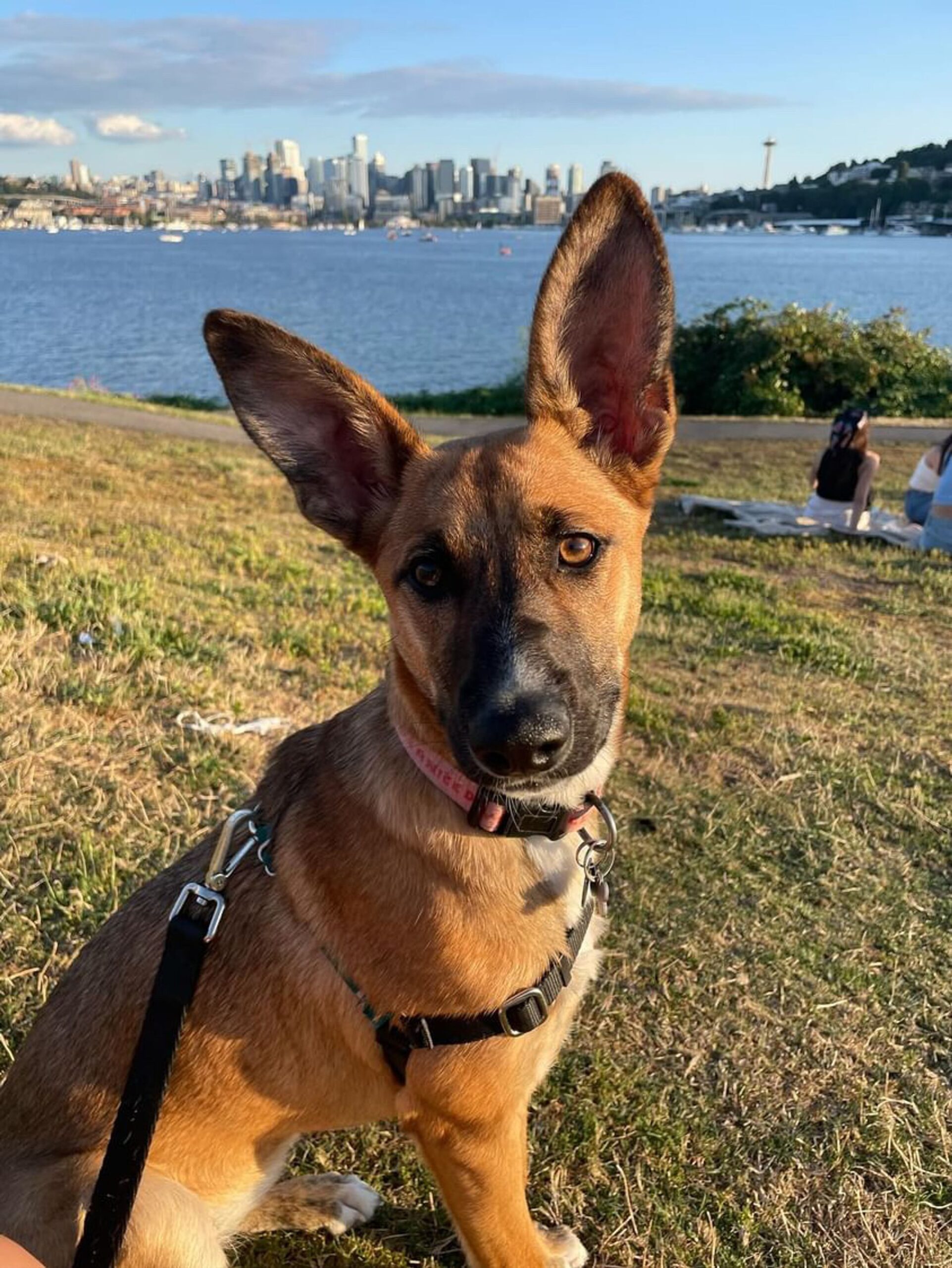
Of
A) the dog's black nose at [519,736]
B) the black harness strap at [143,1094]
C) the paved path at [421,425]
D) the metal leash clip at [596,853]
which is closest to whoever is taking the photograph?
Answer: the black harness strap at [143,1094]

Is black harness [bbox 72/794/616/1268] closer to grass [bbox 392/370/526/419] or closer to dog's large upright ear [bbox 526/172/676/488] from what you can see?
dog's large upright ear [bbox 526/172/676/488]

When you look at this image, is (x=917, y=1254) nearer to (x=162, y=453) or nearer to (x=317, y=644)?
(x=317, y=644)

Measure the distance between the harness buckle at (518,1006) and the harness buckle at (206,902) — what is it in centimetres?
79

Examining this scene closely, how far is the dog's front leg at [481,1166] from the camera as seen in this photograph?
7.83 feet

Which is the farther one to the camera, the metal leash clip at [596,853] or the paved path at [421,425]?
the paved path at [421,425]

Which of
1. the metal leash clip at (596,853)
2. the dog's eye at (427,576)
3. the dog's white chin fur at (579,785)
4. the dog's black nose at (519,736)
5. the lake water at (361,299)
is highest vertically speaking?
the dog's eye at (427,576)

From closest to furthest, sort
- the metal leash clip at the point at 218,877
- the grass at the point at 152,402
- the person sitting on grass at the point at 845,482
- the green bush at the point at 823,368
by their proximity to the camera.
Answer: the metal leash clip at the point at 218,877, the person sitting on grass at the point at 845,482, the grass at the point at 152,402, the green bush at the point at 823,368

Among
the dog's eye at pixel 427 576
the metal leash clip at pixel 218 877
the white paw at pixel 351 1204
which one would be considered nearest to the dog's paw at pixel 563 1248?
the white paw at pixel 351 1204

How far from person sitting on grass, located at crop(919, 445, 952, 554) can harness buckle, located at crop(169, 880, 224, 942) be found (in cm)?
952

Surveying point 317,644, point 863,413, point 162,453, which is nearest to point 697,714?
point 317,644

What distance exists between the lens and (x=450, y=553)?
2518 millimetres

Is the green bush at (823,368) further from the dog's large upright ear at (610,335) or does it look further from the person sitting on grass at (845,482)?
the dog's large upright ear at (610,335)

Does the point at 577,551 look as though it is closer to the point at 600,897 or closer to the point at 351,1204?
the point at 600,897

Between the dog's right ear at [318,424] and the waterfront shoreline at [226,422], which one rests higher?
the dog's right ear at [318,424]
